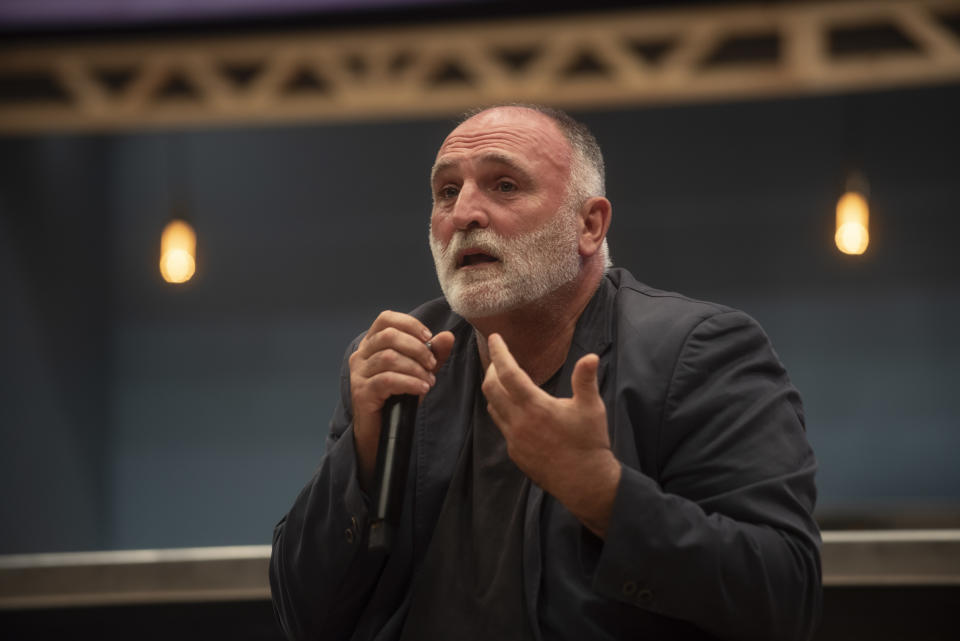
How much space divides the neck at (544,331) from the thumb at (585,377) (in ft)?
1.51

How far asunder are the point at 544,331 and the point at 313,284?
5255 mm

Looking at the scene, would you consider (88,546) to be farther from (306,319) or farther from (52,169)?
(52,169)

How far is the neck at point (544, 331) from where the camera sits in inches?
62.8

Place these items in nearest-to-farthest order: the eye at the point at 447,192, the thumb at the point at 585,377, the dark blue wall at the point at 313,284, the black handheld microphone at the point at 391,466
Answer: the thumb at the point at 585,377 < the black handheld microphone at the point at 391,466 < the eye at the point at 447,192 < the dark blue wall at the point at 313,284

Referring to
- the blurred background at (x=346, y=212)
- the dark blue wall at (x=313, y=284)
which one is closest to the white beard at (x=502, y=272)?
the blurred background at (x=346, y=212)

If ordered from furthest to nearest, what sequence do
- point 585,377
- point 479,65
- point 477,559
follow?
point 479,65 < point 477,559 < point 585,377

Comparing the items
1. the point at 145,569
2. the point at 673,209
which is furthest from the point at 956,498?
the point at 145,569

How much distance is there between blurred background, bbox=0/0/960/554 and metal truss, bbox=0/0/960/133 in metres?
0.02

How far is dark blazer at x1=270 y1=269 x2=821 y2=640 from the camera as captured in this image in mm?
1146

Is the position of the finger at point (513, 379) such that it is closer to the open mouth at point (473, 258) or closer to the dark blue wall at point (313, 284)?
the open mouth at point (473, 258)

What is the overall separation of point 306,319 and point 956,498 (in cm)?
454

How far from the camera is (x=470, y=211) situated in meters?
1.51

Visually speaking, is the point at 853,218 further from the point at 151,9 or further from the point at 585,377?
the point at 151,9

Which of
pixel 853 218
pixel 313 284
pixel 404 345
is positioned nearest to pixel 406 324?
pixel 404 345
